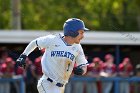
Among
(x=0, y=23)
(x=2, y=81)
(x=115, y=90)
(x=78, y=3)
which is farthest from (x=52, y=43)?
(x=78, y=3)

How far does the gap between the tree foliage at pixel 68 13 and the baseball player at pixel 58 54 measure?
18.0 meters

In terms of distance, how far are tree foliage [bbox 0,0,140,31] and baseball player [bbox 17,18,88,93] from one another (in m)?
18.0

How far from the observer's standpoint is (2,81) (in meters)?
12.5

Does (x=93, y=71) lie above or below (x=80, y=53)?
below

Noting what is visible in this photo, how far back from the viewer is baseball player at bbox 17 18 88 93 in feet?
25.7

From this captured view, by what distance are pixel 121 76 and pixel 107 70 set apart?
1.29ft

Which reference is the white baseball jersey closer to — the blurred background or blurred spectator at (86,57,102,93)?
the blurred background

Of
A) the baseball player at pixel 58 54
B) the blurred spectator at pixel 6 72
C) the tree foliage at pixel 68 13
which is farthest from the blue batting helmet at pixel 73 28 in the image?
the tree foliage at pixel 68 13

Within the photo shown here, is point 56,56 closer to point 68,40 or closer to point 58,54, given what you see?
Answer: point 58,54

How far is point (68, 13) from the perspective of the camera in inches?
1083

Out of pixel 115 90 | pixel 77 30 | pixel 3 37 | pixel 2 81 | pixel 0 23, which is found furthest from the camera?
pixel 0 23

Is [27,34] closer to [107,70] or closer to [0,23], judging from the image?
[107,70]

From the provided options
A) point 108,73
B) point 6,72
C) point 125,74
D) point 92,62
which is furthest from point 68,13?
point 6,72


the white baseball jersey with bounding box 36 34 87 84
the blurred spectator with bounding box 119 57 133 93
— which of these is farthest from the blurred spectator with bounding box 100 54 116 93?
the white baseball jersey with bounding box 36 34 87 84
